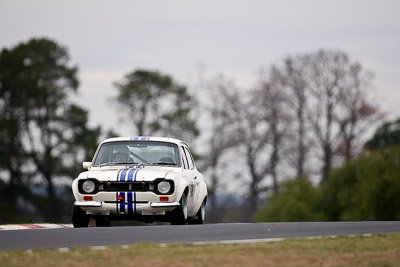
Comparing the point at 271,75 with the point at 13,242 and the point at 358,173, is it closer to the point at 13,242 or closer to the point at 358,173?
the point at 358,173

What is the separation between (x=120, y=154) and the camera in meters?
18.5

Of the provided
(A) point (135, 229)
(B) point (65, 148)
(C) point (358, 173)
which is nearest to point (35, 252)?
(A) point (135, 229)

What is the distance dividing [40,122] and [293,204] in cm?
1516

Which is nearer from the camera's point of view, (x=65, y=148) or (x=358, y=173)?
(x=358, y=173)

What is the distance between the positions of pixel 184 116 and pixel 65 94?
285 inches

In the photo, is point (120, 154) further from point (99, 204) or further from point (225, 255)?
point (225, 255)

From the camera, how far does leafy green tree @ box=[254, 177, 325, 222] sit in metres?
59.0

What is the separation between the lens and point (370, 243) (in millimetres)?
13266

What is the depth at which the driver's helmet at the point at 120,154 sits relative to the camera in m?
18.4

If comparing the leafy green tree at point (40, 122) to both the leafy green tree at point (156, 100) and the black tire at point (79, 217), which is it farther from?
the black tire at point (79, 217)

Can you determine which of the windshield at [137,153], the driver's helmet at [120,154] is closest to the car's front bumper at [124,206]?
the windshield at [137,153]

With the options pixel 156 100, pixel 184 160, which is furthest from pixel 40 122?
pixel 184 160

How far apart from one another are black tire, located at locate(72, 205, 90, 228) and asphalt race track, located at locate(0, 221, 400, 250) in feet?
5.98

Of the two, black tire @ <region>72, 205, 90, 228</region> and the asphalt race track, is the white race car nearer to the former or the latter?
black tire @ <region>72, 205, 90, 228</region>
